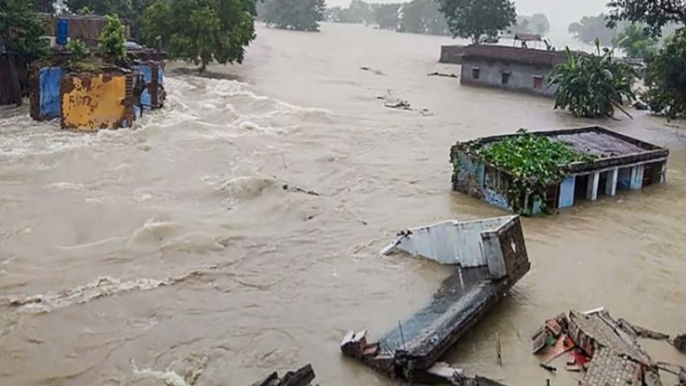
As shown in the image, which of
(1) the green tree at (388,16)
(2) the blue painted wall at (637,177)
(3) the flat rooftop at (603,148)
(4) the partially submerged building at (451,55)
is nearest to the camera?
(3) the flat rooftop at (603,148)

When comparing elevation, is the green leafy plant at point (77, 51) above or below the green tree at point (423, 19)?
below

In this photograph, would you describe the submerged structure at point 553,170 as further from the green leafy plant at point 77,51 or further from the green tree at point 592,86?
the green leafy plant at point 77,51

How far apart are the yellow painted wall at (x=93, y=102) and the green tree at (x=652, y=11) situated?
16.3m

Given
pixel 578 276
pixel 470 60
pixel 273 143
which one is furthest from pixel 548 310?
pixel 470 60

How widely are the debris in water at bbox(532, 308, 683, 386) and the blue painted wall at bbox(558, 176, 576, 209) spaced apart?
522 centimetres

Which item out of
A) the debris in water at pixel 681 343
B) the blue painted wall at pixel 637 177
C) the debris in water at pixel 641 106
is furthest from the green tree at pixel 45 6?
the debris in water at pixel 681 343

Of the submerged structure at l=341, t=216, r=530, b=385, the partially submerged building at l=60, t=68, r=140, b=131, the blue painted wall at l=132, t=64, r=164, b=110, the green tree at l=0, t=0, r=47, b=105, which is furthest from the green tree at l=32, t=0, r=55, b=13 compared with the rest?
the submerged structure at l=341, t=216, r=530, b=385

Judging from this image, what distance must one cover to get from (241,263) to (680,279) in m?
6.65

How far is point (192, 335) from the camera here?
8.50m

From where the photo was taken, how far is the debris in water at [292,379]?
6586 mm

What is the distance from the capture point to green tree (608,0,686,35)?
916 inches

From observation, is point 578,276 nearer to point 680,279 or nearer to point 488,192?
point 680,279

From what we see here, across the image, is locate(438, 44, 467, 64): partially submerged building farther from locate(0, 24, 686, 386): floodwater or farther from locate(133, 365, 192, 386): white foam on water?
locate(133, 365, 192, 386): white foam on water

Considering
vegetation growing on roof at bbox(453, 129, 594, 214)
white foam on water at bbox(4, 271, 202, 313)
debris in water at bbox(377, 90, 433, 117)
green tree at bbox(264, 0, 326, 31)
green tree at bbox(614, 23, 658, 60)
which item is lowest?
white foam on water at bbox(4, 271, 202, 313)
